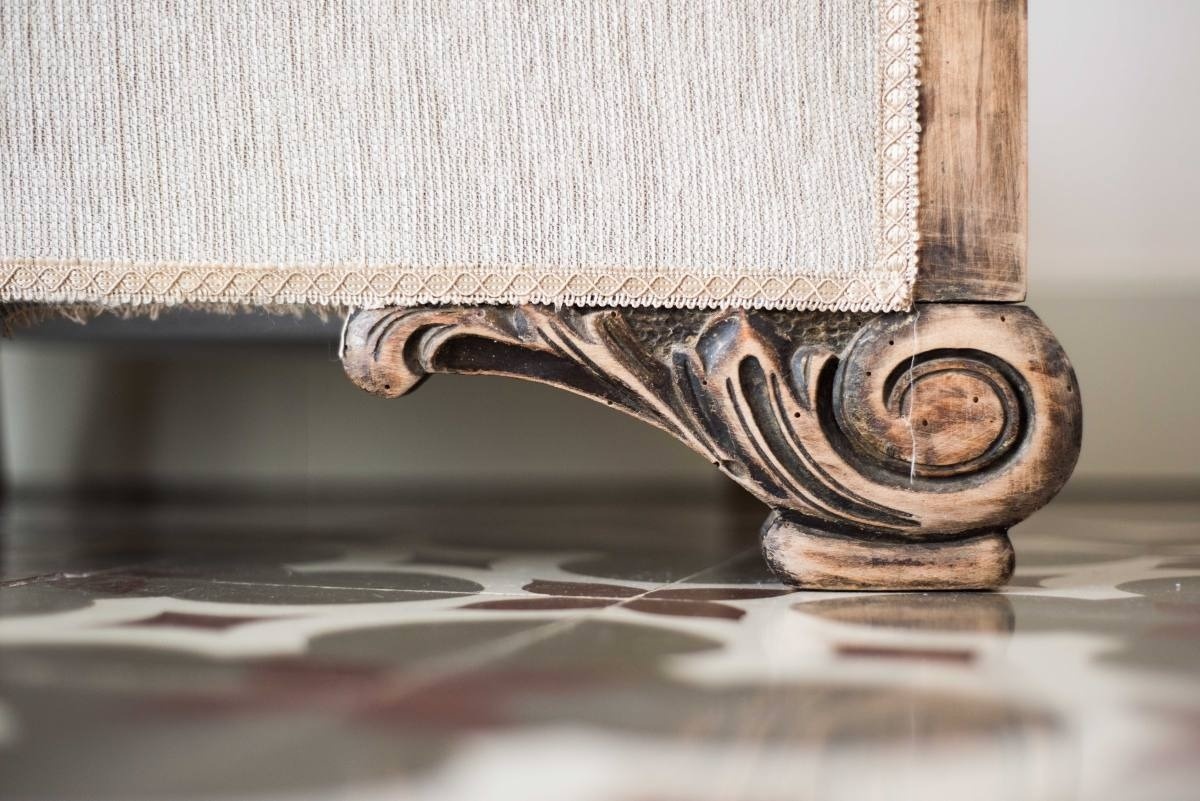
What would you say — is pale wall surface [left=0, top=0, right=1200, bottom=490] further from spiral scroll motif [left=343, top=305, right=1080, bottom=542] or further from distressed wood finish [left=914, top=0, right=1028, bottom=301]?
distressed wood finish [left=914, top=0, right=1028, bottom=301]

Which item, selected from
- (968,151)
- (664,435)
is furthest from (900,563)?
(664,435)

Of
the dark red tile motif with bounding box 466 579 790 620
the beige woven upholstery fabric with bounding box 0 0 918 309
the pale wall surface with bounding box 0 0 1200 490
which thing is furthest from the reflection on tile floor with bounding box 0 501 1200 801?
the pale wall surface with bounding box 0 0 1200 490

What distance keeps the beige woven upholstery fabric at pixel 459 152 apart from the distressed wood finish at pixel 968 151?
2cm

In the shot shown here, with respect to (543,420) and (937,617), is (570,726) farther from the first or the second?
(543,420)

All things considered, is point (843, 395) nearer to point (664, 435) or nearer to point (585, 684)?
point (585, 684)

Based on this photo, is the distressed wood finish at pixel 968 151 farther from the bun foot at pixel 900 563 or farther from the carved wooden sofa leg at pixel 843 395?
the bun foot at pixel 900 563

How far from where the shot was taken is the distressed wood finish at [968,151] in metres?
0.61

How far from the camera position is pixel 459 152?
595mm

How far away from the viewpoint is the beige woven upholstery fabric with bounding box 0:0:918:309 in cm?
59

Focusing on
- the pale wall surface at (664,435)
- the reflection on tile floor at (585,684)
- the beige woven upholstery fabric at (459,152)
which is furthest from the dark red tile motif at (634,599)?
the pale wall surface at (664,435)

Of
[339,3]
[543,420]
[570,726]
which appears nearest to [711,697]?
[570,726]

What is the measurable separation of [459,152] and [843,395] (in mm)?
281

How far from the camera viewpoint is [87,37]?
0.59 meters

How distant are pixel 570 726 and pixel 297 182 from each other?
39cm
